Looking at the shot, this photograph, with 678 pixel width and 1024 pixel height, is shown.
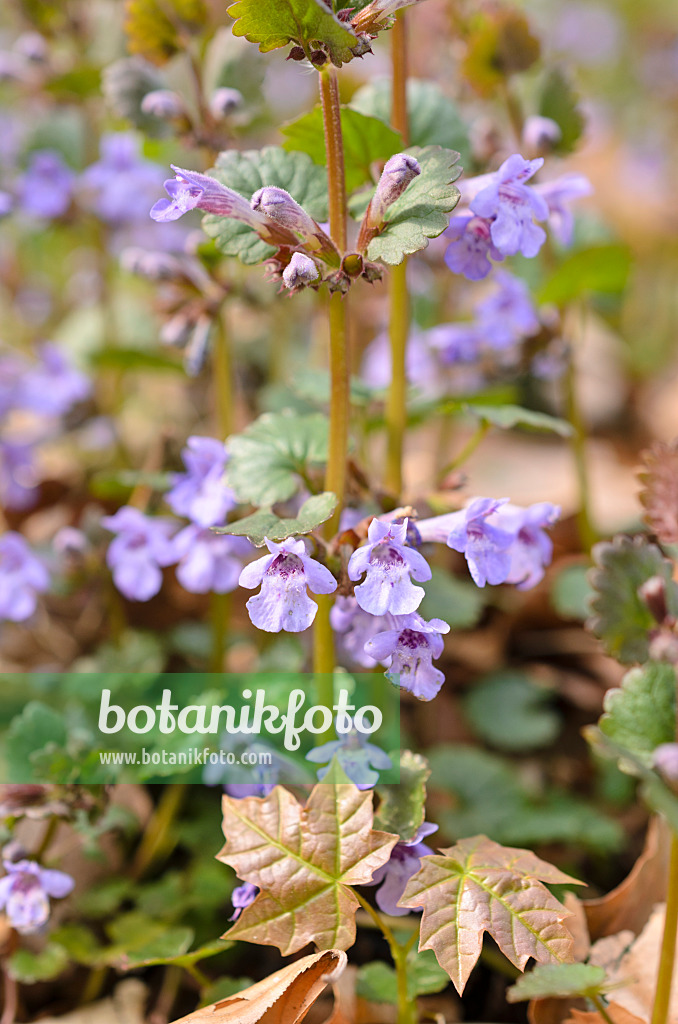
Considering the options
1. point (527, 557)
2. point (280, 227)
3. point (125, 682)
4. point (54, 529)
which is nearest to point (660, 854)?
point (527, 557)

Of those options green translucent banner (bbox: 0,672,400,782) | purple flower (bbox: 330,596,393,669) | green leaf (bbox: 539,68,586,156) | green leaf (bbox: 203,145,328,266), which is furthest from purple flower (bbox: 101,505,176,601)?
green leaf (bbox: 539,68,586,156)

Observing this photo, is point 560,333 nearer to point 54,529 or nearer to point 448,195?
point 448,195

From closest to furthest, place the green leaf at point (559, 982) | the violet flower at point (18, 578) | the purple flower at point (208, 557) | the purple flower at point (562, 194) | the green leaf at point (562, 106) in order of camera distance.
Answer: the green leaf at point (559, 982), the purple flower at point (562, 194), the purple flower at point (208, 557), the violet flower at point (18, 578), the green leaf at point (562, 106)

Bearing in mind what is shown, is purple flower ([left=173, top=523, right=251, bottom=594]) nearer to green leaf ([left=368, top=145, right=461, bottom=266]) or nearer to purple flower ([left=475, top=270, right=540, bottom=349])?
green leaf ([left=368, top=145, right=461, bottom=266])

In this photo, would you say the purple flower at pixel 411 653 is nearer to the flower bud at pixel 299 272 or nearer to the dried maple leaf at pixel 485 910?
the dried maple leaf at pixel 485 910

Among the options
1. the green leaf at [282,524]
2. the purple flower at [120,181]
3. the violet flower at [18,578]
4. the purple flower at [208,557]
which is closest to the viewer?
the green leaf at [282,524]

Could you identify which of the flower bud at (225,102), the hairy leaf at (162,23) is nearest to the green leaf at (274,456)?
the flower bud at (225,102)

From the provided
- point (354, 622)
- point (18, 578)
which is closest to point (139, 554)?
point (18, 578)
